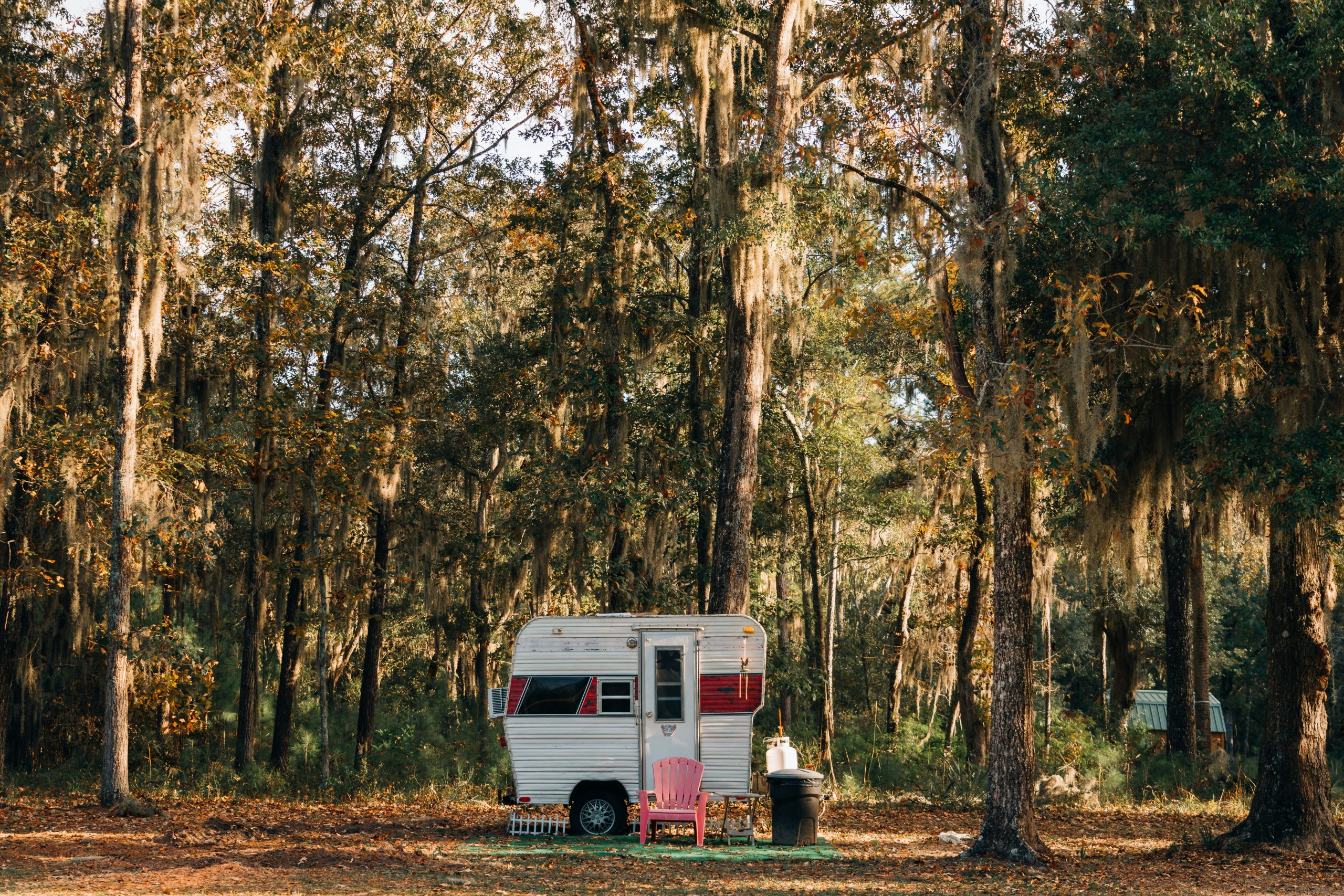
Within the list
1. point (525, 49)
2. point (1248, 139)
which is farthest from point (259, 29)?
point (1248, 139)

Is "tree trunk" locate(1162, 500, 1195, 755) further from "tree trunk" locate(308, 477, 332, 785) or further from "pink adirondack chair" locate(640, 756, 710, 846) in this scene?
"tree trunk" locate(308, 477, 332, 785)

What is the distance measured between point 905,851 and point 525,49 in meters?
14.1

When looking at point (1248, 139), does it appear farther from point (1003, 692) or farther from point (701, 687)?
point (701, 687)

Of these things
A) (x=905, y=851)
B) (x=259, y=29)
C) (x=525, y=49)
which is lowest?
(x=905, y=851)

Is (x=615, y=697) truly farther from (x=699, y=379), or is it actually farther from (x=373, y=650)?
(x=373, y=650)

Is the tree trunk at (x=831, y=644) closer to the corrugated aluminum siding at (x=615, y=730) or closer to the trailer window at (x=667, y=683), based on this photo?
the corrugated aluminum siding at (x=615, y=730)

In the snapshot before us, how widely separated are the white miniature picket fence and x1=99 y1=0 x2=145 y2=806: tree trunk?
16.1 ft

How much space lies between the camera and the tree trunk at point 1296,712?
9.77m

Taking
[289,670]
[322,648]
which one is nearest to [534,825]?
[322,648]

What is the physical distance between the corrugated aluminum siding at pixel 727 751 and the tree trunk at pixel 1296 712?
460 centimetres

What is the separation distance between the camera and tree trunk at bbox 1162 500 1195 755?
16.3 metres

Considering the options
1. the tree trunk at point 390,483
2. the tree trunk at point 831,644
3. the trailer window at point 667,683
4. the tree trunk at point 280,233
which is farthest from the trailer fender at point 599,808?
the tree trunk at point 280,233

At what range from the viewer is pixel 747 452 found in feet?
42.2

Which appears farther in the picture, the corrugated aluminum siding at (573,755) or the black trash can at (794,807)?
the corrugated aluminum siding at (573,755)
